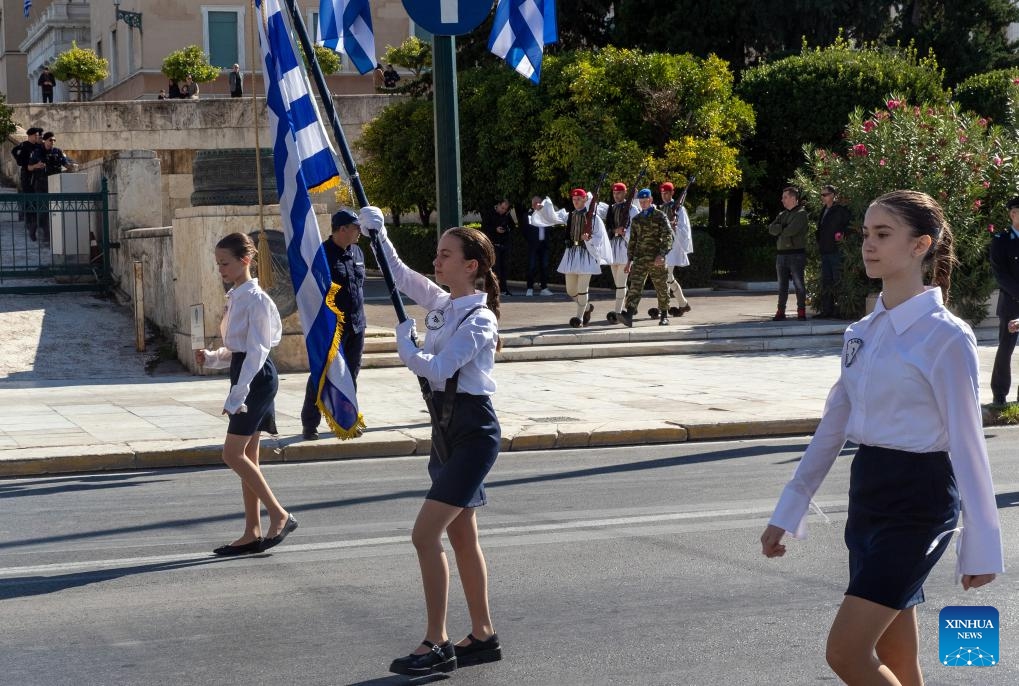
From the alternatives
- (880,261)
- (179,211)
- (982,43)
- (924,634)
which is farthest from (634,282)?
(982,43)

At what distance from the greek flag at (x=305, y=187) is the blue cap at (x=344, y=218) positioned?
21cm

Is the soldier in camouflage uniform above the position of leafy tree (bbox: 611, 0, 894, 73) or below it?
below

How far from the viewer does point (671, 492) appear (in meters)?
8.81

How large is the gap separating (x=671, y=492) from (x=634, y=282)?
30.3 ft

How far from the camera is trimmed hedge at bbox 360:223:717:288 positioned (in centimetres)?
2492

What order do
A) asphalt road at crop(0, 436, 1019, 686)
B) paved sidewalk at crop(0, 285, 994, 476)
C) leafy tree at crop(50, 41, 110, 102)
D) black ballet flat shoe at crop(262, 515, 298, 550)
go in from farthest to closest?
leafy tree at crop(50, 41, 110, 102)
paved sidewalk at crop(0, 285, 994, 476)
black ballet flat shoe at crop(262, 515, 298, 550)
asphalt road at crop(0, 436, 1019, 686)

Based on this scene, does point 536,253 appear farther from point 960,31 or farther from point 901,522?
point 901,522

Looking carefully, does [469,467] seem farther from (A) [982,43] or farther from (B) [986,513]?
(A) [982,43]

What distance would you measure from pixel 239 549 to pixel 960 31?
32.6 metres

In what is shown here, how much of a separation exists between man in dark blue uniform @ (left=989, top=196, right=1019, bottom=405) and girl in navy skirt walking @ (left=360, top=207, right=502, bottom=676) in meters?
6.76

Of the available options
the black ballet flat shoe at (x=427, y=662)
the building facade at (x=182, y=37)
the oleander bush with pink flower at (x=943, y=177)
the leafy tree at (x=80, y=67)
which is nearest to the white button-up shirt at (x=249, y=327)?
the black ballet flat shoe at (x=427, y=662)

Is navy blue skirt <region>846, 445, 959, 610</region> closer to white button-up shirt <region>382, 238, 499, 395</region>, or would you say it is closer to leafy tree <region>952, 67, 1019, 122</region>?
white button-up shirt <region>382, 238, 499, 395</region>

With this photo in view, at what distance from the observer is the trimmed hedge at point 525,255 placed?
24922 millimetres

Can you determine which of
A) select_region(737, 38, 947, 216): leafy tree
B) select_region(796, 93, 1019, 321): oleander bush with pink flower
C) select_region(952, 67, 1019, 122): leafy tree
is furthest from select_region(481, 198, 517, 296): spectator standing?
select_region(952, 67, 1019, 122): leafy tree
